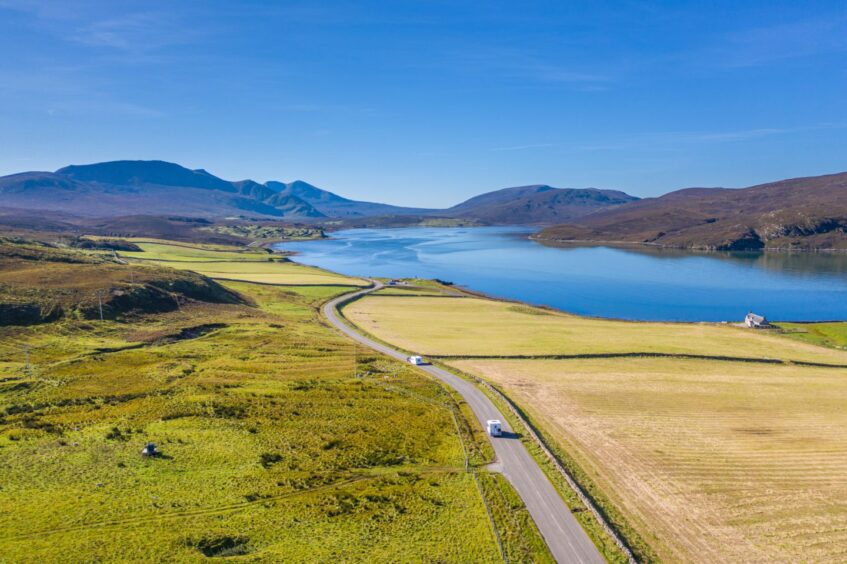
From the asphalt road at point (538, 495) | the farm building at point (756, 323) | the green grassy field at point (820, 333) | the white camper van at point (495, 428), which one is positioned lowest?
the asphalt road at point (538, 495)

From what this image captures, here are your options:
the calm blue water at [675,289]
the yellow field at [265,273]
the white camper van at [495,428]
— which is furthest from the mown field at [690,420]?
the yellow field at [265,273]

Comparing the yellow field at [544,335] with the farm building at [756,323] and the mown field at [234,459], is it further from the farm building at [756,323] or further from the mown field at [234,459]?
the mown field at [234,459]

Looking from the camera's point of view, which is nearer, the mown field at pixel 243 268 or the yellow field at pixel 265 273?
the yellow field at pixel 265 273

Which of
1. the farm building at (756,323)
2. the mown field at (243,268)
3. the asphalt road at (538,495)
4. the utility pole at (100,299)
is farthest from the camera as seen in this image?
the mown field at (243,268)

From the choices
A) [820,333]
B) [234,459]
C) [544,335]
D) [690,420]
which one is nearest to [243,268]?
[544,335]

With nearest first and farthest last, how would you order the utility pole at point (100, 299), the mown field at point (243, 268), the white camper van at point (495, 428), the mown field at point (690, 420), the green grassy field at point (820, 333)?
the mown field at point (690, 420), the white camper van at point (495, 428), the utility pole at point (100, 299), the green grassy field at point (820, 333), the mown field at point (243, 268)

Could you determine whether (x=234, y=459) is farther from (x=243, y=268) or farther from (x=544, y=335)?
(x=243, y=268)

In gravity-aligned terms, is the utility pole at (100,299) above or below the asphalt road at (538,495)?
above
